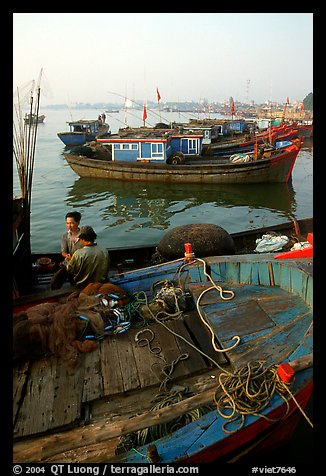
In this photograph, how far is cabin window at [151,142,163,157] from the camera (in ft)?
79.2

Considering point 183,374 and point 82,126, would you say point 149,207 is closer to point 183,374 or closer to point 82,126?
point 183,374

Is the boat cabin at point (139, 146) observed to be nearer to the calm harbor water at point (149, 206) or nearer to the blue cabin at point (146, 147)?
the blue cabin at point (146, 147)

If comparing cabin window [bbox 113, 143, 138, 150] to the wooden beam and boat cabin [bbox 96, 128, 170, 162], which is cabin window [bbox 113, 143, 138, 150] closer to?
boat cabin [bbox 96, 128, 170, 162]

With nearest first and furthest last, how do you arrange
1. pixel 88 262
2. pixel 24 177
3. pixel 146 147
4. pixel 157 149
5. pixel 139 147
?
pixel 88 262, pixel 24 177, pixel 157 149, pixel 146 147, pixel 139 147

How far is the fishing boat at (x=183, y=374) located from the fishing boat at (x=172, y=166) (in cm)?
1789

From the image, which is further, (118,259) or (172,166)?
(172,166)

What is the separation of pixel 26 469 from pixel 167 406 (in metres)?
1.42

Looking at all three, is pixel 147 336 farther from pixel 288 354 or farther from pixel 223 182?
pixel 223 182

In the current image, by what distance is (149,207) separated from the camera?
21.0m

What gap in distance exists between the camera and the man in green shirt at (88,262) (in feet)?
19.1

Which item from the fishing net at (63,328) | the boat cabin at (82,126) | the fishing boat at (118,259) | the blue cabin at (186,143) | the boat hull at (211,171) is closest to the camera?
the fishing net at (63,328)

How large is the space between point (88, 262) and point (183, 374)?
7.98 feet

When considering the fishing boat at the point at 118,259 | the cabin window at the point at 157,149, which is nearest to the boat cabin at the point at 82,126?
the cabin window at the point at 157,149

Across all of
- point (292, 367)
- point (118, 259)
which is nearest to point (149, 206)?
point (118, 259)
